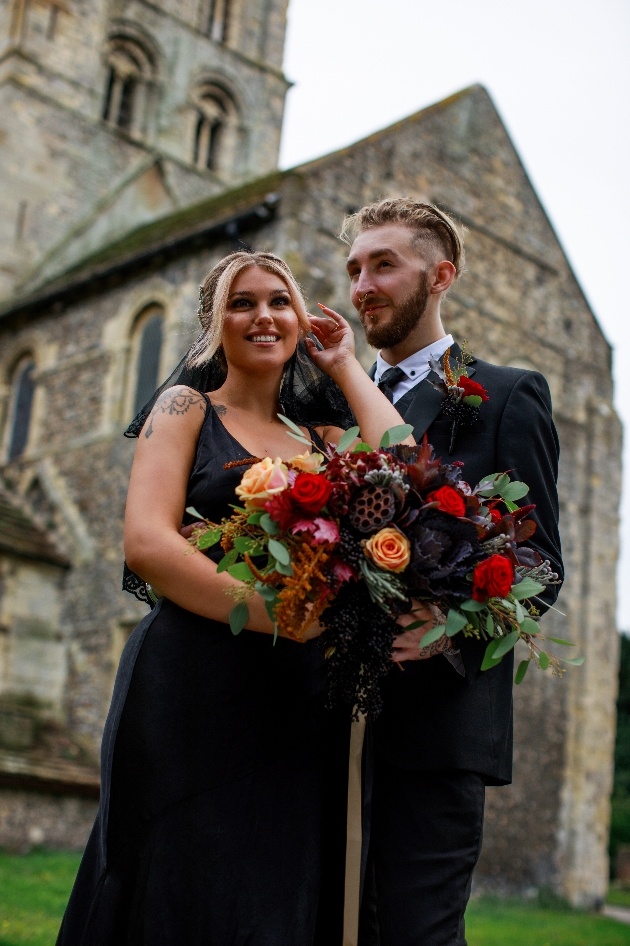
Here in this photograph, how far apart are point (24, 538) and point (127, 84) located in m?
11.7

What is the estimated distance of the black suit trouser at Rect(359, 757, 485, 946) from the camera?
310 cm

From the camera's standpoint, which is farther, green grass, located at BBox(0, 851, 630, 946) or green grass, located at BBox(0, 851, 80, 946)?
green grass, located at BBox(0, 851, 630, 946)

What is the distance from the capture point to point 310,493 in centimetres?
277

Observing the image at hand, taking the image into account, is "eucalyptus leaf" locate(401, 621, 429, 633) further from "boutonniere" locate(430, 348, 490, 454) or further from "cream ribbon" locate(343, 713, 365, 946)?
Result: "boutonniere" locate(430, 348, 490, 454)

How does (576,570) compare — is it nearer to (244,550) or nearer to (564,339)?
(564,339)

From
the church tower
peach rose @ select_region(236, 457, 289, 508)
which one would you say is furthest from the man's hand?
the church tower

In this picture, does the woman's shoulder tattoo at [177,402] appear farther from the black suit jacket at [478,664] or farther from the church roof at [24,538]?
the church roof at [24,538]

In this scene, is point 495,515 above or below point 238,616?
above

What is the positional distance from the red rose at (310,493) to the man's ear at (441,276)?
1229mm

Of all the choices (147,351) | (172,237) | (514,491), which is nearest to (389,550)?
(514,491)

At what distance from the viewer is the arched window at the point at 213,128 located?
983 inches

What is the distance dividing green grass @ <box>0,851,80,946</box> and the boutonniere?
16.3ft

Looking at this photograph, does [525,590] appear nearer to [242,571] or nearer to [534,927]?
[242,571]

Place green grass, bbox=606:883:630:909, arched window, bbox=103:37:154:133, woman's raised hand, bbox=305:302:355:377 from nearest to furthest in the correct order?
1. woman's raised hand, bbox=305:302:355:377
2. arched window, bbox=103:37:154:133
3. green grass, bbox=606:883:630:909
